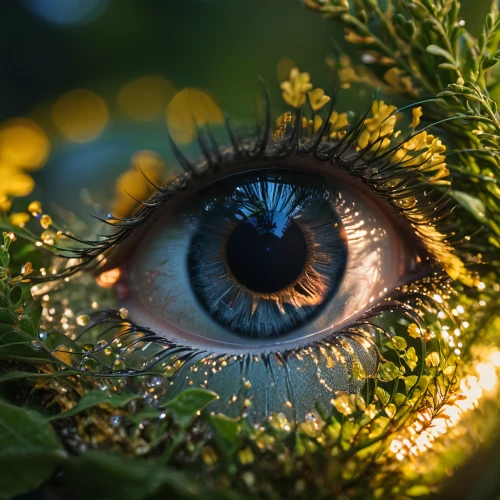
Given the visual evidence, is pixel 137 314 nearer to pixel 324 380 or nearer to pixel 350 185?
pixel 324 380

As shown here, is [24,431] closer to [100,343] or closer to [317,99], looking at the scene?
[100,343]

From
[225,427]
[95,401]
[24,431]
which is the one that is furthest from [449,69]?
[24,431]

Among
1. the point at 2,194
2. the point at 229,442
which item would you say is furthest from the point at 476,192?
the point at 2,194

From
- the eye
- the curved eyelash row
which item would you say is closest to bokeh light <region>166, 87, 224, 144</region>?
the curved eyelash row

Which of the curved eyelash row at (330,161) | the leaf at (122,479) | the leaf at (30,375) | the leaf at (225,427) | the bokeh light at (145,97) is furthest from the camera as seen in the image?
the bokeh light at (145,97)

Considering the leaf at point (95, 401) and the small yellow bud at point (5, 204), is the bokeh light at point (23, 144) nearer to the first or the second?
the small yellow bud at point (5, 204)

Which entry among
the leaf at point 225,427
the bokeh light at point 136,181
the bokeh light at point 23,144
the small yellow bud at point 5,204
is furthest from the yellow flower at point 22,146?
the leaf at point 225,427

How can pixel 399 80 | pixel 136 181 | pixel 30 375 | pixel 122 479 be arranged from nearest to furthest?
pixel 122 479 → pixel 30 375 → pixel 399 80 → pixel 136 181
